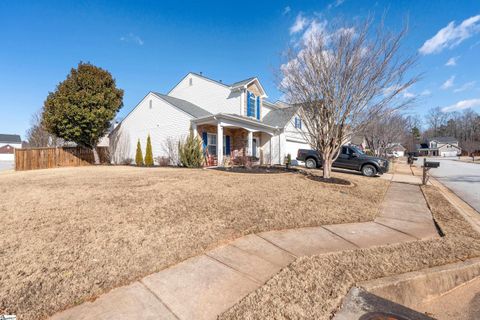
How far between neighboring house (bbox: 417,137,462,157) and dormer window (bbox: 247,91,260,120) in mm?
78135

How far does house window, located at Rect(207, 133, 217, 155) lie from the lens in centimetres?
1499

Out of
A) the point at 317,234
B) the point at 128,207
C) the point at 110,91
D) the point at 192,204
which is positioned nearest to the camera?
the point at 317,234

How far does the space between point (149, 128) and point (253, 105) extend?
326 inches

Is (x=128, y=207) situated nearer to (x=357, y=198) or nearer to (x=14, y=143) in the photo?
(x=357, y=198)

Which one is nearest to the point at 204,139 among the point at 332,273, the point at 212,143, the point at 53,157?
the point at 212,143

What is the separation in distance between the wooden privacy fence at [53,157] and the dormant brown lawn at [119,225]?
1062 cm

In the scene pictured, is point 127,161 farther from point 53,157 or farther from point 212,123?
point 212,123

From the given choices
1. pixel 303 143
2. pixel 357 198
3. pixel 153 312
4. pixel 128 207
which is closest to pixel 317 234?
pixel 153 312

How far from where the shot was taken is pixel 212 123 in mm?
13547

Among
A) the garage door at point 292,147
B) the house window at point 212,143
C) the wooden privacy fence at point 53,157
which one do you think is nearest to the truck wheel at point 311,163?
the garage door at point 292,147

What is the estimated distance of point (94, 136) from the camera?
16.2 metres

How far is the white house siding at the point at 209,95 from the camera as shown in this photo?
16.0m

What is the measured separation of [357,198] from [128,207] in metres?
6.24

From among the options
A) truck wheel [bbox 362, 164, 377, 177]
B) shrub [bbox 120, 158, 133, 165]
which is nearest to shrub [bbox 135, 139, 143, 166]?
shrub [bbox 120, 158, 133, 165]
